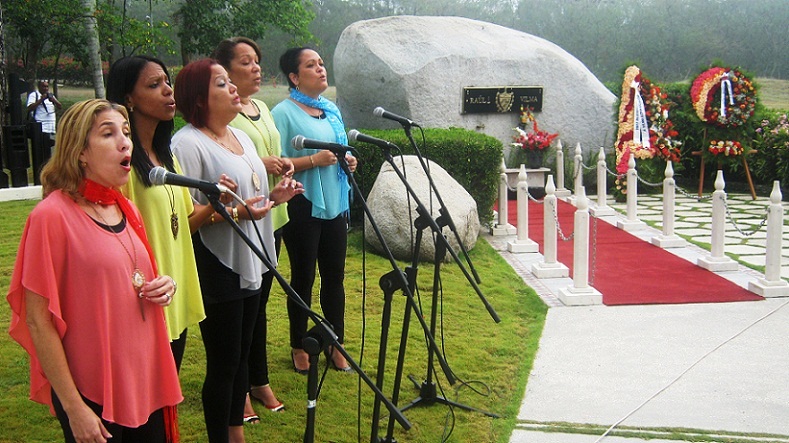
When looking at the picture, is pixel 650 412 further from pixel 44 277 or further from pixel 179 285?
pixel 44 277

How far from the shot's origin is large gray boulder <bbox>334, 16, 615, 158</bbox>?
11.9m

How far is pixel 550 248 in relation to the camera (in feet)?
25.0

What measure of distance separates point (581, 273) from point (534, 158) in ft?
18.7

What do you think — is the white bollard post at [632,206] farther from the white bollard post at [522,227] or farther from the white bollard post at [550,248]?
the white bollard post at [550,248]

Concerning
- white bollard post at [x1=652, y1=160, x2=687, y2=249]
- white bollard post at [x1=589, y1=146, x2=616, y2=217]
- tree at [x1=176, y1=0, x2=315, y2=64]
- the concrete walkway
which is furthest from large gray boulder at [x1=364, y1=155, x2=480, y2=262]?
tree at [x1=176, y1=0, x2=315, y2=64]

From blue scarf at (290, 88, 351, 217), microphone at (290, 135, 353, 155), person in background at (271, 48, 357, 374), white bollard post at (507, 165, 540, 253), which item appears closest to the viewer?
microphone at (290, 135, 353, 155)

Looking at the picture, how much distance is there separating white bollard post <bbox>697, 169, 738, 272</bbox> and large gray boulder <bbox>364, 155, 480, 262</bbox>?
7.15 feet

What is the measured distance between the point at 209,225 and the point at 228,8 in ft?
53.6

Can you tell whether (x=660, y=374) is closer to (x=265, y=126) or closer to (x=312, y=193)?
(x=312, y=193)

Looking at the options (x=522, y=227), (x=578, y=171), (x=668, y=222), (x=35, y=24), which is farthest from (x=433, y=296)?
(x=35, y=24)

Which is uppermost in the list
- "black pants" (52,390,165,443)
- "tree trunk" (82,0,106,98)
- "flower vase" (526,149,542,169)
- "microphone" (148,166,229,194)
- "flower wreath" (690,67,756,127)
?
"tree trunk" (82,0,106,98)

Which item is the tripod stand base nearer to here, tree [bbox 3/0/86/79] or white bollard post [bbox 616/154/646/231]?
white bollard post [bbox 616/154/646/231]

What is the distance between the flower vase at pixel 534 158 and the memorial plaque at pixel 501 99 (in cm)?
80

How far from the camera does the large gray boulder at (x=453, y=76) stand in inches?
468
